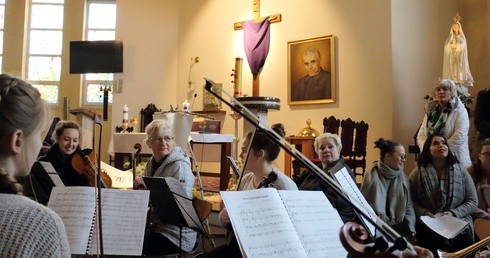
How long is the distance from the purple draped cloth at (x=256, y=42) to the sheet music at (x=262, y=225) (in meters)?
6.18

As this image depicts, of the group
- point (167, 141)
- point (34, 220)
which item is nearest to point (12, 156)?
point (34, 220)

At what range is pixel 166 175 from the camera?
323cm

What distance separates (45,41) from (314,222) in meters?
10.8

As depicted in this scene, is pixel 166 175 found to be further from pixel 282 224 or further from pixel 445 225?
pixel 445 225

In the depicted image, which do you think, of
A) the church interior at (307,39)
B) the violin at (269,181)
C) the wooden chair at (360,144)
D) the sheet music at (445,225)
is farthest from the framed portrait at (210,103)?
the violin at (269,181)

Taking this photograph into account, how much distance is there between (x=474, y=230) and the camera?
12.5ft

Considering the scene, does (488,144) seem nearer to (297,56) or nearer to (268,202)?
(268,202)

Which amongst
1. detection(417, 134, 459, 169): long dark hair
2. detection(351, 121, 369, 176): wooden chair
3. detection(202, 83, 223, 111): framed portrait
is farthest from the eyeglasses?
detection(202, 83, 223, 111): framed portrait

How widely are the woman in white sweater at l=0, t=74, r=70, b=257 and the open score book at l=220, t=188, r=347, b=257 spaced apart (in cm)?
69

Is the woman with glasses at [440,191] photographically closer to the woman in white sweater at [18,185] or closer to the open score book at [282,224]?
the open score book at [282,224]

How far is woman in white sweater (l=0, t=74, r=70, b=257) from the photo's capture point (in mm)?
1059

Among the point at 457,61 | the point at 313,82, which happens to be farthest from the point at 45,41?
the point at 457,61

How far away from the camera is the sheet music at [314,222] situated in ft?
5.74

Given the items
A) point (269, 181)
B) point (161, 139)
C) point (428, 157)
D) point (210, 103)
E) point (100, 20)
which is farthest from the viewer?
point (100, 20)
